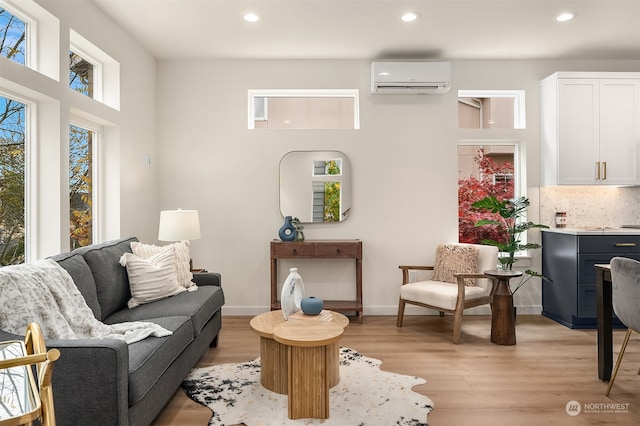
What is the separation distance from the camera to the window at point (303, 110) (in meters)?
4.54

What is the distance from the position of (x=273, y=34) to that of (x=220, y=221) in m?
2.02

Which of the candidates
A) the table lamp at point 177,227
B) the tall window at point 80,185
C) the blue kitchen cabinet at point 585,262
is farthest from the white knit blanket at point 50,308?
the blue kitchen cabinet at point 585,262

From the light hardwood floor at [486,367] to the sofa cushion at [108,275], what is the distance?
75 cm

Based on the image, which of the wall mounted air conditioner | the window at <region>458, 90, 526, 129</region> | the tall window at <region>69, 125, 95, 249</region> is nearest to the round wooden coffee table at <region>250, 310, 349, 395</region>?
the tall window at <region>69, 125, 95, 249</region>

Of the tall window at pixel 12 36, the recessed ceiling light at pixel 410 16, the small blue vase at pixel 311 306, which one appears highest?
the recessed ceiling light at pixel 410 16

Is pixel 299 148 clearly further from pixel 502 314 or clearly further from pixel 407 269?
pixel 502 314

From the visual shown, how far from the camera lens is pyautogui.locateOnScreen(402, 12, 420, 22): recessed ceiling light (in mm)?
3373

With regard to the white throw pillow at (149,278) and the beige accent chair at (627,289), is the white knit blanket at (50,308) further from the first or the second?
the beige accent chair at (627,289)

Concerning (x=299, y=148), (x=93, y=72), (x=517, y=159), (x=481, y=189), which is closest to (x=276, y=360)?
(x=299, y=148)

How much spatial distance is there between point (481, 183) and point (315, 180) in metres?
1.93

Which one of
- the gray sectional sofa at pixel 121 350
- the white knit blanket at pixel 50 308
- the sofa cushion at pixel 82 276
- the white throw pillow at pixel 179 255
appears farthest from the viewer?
the white throw pillow at pixel 179 255

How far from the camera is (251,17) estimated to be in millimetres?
3418

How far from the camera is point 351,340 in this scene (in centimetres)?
357

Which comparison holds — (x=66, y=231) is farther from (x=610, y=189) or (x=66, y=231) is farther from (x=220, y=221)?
(x=610, y=189)
